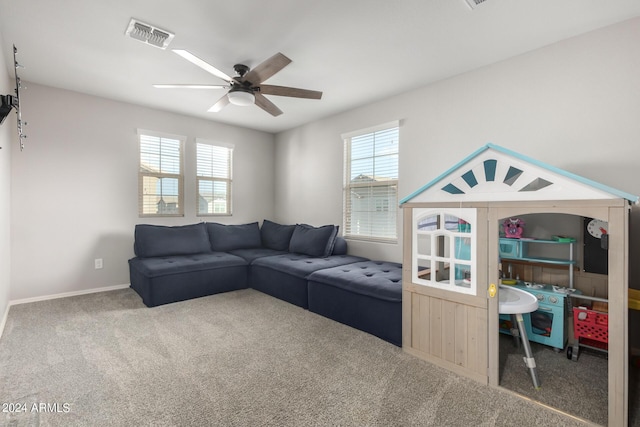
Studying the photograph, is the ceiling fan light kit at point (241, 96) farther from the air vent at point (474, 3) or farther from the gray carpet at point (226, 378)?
the gray carpet at point (226, 378)

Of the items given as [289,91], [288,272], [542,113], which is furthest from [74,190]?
[542,113]

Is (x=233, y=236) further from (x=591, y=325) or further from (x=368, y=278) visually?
(x=591, y=325)

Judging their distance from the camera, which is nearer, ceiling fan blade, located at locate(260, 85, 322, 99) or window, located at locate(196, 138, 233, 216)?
ceiling fan blade, located at locate(260, 85, 322, 99)

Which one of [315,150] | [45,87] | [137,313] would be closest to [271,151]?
[315,150]

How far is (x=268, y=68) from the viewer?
2.58 meters

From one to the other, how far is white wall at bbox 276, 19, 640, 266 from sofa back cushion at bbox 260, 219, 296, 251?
133cm

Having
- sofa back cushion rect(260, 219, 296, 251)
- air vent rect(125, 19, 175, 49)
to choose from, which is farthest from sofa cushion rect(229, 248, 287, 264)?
air vent rect(125, 19, 175, 49)

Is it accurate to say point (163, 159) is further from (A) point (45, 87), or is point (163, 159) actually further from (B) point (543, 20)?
(B) point (543, 20)

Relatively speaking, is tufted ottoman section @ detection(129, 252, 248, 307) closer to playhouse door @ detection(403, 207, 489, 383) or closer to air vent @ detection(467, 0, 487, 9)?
playhouse door @ detection(403, 207, 489, 383)

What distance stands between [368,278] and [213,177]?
11.3 ft

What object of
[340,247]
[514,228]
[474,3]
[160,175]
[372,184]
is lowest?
[340,247]

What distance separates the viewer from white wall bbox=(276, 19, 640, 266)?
7.75 feet

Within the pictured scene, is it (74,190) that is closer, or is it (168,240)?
(74,190)

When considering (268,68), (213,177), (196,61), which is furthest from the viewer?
(213,177)
